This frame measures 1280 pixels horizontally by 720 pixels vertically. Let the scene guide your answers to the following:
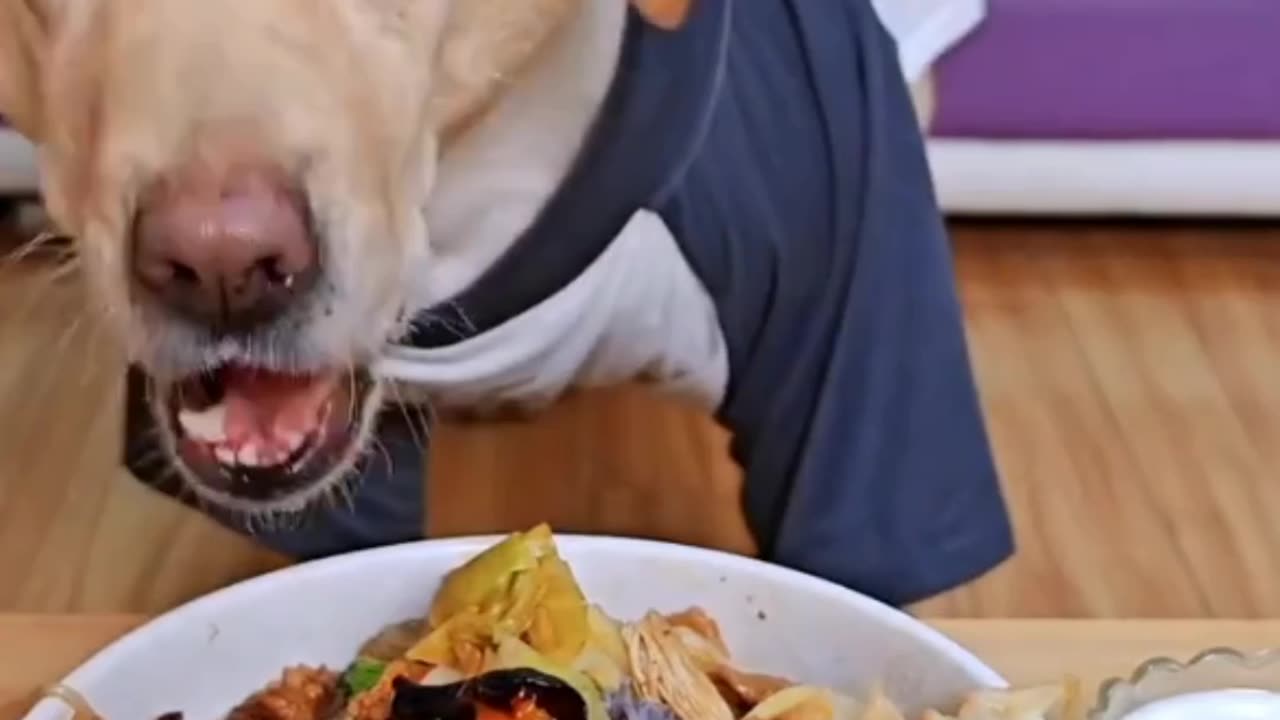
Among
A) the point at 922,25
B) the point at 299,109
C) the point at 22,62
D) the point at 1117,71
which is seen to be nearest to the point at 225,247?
the point at 299,109

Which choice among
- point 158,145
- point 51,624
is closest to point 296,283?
point 158,145

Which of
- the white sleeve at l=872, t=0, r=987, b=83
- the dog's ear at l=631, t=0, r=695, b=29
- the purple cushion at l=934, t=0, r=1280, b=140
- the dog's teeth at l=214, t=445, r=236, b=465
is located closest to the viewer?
the dog's teeth at l=214, t=445, r=236, b=465

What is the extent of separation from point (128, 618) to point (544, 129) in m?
0.36

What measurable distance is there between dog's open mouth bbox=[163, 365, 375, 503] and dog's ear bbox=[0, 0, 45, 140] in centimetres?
18

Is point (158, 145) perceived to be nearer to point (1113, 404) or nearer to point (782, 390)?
point (782, 390)

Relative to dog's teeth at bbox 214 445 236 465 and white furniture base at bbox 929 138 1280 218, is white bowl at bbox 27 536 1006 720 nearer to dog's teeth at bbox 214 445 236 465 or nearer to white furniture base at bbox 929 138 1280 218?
dog's teeth at bbox 214 445 236 465

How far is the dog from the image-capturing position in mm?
779

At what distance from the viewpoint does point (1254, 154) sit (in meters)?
2.00

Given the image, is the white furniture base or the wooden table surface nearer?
the wooden table surface

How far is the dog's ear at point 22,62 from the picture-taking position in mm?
919

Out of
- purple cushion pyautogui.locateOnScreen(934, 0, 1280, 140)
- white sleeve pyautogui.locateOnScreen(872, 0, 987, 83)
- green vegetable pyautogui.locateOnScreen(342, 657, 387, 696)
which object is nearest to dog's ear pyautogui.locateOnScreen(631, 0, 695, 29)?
green vegetable pyautogui.locateOnScreen(342, 657, 387, 696)

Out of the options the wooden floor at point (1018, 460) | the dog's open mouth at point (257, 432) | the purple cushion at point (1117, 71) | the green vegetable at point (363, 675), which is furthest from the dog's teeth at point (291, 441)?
the purple cushion at point (1117, 71)

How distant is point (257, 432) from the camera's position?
86 centimetres

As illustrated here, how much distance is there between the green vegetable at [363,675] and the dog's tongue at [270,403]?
0.41ft
